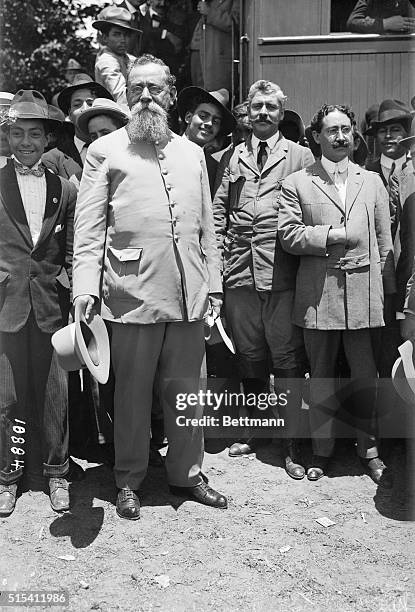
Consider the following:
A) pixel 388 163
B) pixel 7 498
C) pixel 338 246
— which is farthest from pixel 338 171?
pixel 7 498

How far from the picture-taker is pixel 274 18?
484cm

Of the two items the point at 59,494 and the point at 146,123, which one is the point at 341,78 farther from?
the point at 59,494

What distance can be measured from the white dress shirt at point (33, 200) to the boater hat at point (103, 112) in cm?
68

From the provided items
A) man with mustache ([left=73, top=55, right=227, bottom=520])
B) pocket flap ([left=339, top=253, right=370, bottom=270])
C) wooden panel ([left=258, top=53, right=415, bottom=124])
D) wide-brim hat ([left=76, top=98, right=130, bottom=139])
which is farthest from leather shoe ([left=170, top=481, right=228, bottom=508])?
wooden panel ([left=258, top=53, right=415, bottom=124])

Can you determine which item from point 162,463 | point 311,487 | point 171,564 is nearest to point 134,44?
point 162,463

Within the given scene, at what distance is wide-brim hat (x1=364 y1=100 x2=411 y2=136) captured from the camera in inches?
181

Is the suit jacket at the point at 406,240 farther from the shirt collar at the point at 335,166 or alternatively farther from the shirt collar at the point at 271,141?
the shirt collar at the point at 271,141

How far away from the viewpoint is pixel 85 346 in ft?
10.7

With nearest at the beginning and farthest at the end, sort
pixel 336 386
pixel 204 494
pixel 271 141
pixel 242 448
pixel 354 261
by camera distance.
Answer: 1. pixel 204 494
2. pixel 354 261
3. pixel 336 386
4. pixel 271 141
5. pixel 242 448

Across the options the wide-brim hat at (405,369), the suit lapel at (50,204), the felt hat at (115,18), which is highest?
the felt hat at (115,18)

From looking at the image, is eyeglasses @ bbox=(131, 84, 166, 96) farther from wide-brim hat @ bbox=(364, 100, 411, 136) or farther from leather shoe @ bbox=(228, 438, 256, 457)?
leather shoe @ bbox=(228, 438, 256, 457)

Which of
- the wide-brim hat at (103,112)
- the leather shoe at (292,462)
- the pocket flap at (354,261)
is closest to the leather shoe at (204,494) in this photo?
the leather shoe at (292,462)

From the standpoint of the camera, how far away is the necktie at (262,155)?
4238 millimetres

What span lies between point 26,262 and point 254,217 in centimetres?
135
